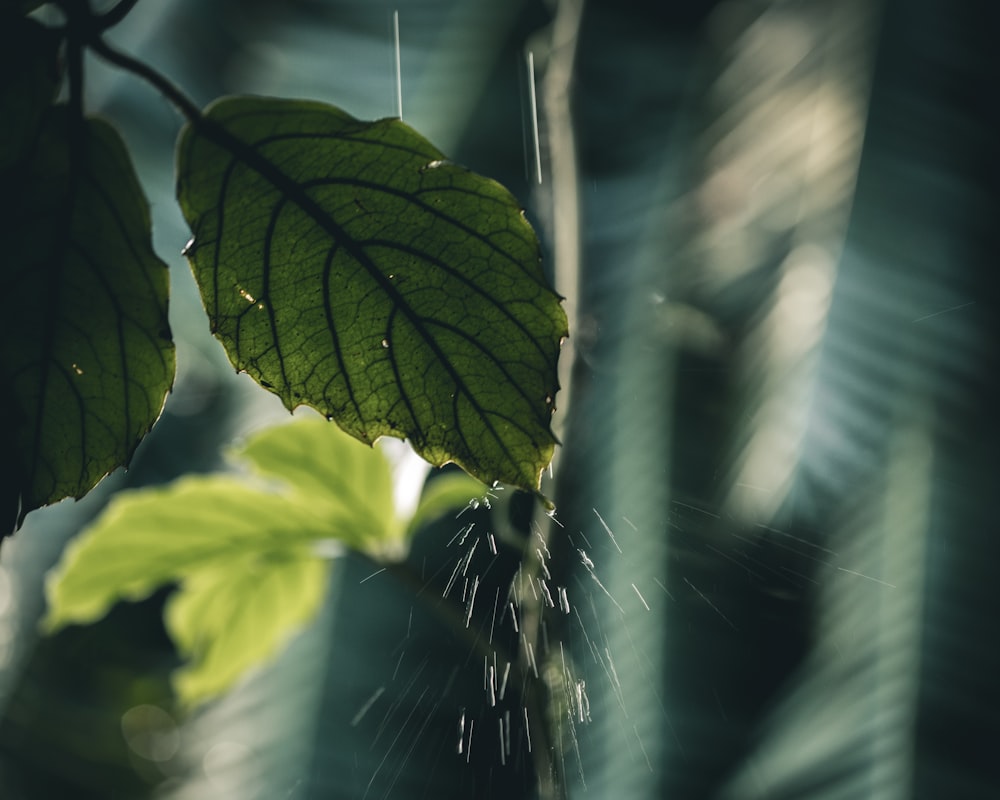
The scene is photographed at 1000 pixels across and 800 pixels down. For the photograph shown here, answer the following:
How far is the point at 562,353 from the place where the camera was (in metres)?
0.41

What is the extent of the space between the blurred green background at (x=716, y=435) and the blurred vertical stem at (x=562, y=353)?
0.57m

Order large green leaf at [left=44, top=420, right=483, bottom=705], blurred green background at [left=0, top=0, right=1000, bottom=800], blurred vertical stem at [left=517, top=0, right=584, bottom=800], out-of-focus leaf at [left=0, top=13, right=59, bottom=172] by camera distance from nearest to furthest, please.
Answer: out-of-focus leaf at [left=0, top=13, right=59, bottom=172], blurred vertical stem at [left=517, top=0, right=584, bottom=800], large green leaf at [left=44, top=420, right=483, bottom=705], blurred green background at [left=0, top=0, right=1000, bottom=800]

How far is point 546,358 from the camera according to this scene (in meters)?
0.26

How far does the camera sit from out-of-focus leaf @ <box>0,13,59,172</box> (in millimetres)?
256

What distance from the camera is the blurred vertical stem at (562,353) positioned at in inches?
17.3

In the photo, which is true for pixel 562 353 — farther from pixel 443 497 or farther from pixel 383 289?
pixel 443 497

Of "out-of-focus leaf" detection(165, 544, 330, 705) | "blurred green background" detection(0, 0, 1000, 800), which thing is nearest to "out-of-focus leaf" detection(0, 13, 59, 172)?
"out-of-focus leaf" detection(165, 544, 330, 705)

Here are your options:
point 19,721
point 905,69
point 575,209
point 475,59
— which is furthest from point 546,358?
point 19,721

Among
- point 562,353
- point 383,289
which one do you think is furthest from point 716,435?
point 383,289

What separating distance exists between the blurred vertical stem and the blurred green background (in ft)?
1.89

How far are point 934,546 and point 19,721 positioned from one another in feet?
7.60

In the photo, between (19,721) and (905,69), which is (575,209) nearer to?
(905,69)

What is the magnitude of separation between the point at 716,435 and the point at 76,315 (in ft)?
5.84

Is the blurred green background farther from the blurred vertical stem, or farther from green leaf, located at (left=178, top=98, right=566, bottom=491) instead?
green leaf, located at (left=178, top=98, right=566, bottom=491)
